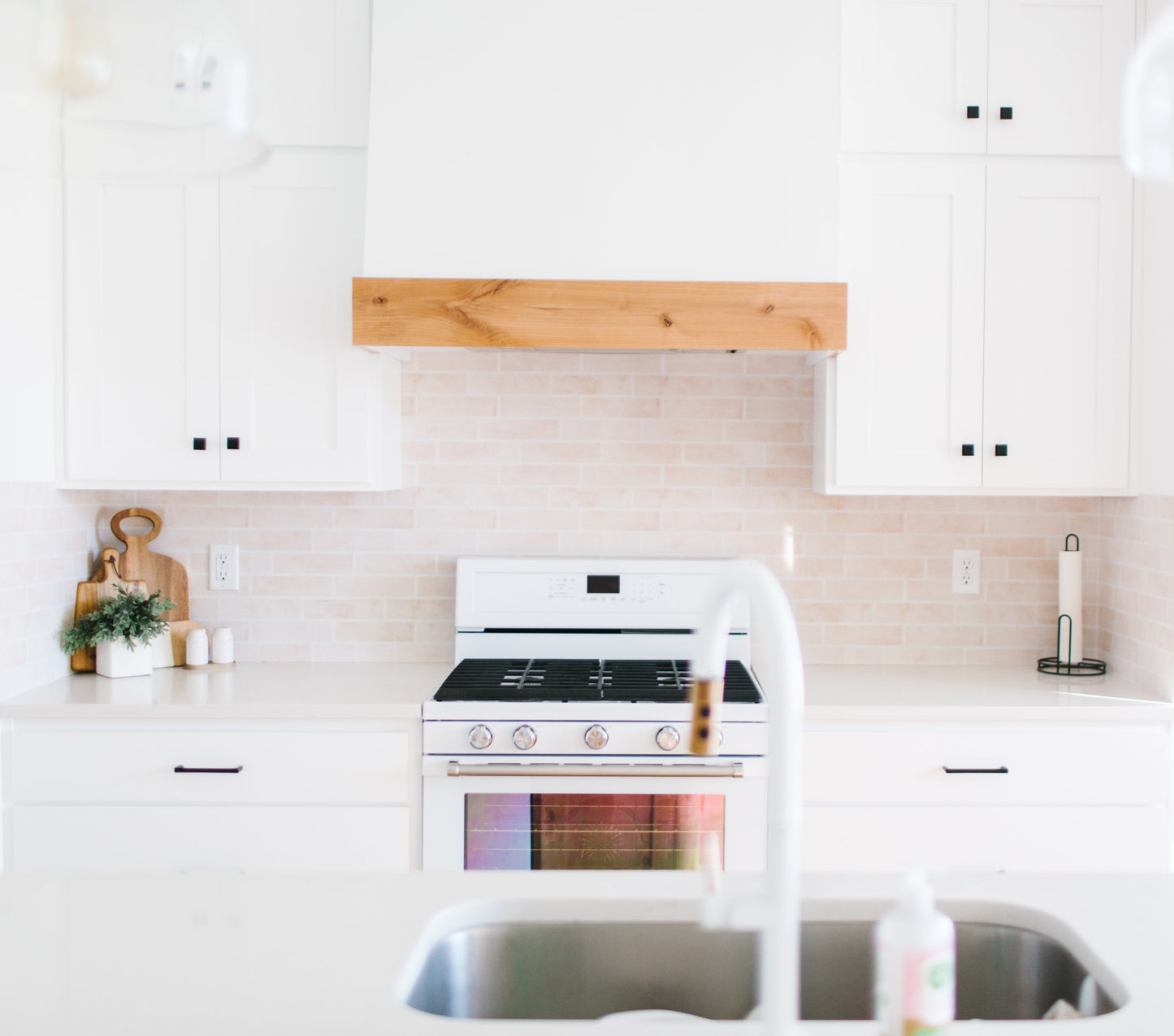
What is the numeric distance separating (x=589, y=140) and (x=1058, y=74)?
1.18 m

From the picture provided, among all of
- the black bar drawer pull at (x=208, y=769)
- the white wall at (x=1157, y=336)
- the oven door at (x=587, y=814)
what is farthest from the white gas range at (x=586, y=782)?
the white wall at (x=1157, y=336)

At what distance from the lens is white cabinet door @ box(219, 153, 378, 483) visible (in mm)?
2557

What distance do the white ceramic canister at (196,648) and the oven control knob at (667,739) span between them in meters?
1.30

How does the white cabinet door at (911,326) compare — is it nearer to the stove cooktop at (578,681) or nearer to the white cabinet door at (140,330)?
the stove cooktop at (578,681)

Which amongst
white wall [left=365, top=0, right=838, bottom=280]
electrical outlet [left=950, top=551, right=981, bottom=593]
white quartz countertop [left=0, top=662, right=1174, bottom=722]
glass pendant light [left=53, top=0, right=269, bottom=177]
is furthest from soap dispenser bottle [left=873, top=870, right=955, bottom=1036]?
electrical outlet [left=950, top=551, right=981, bottom=593]

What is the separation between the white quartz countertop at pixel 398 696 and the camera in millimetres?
2367

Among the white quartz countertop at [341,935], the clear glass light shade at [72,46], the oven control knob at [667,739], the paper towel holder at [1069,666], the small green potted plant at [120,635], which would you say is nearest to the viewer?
the clear glass light shade at [72,46]

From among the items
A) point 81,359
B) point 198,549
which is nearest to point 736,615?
point 198,549

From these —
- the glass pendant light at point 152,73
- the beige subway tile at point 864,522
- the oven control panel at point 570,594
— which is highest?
the glass pendant light at point 152,73

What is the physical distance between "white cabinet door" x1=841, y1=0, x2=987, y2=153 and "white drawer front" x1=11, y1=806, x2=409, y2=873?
2.02 m

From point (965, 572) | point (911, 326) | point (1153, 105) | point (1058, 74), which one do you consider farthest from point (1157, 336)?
point (1153, 105)

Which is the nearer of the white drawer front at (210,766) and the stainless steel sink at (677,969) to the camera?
the stainless steel sink at (677,969)

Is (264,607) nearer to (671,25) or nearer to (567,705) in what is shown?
(567,705)

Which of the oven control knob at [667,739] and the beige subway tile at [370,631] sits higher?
the beige subway tile at [370,631]
